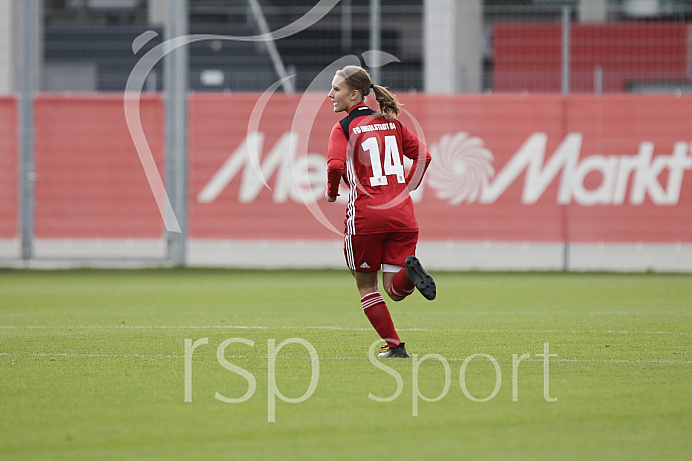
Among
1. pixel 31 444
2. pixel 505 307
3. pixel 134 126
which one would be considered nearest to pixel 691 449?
pixel 31 444

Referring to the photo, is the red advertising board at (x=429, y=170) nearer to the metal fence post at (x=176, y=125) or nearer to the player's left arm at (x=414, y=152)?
the metal fence post at (x=176, y=125)

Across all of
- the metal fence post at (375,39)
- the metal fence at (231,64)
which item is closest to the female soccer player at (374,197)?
the metal fence at (231,64)

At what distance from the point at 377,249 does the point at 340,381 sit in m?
1.30

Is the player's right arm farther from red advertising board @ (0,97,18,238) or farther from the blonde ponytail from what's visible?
red advertising board @ (0,97,18,238)

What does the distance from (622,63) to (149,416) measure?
52.7ft

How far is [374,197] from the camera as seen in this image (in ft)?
23.6

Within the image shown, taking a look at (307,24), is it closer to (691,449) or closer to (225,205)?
(225,205)

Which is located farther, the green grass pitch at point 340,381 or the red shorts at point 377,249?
the red shorts at point 377,249

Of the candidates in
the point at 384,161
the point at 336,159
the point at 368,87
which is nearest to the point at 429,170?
the point at 368,87

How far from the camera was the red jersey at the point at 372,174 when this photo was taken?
7.14 metres

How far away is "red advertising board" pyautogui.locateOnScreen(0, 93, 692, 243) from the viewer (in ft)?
56.1

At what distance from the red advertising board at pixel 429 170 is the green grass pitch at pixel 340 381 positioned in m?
5.27

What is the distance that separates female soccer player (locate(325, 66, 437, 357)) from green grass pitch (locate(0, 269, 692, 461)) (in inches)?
17.6

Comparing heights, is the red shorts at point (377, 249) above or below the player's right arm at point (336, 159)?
below
